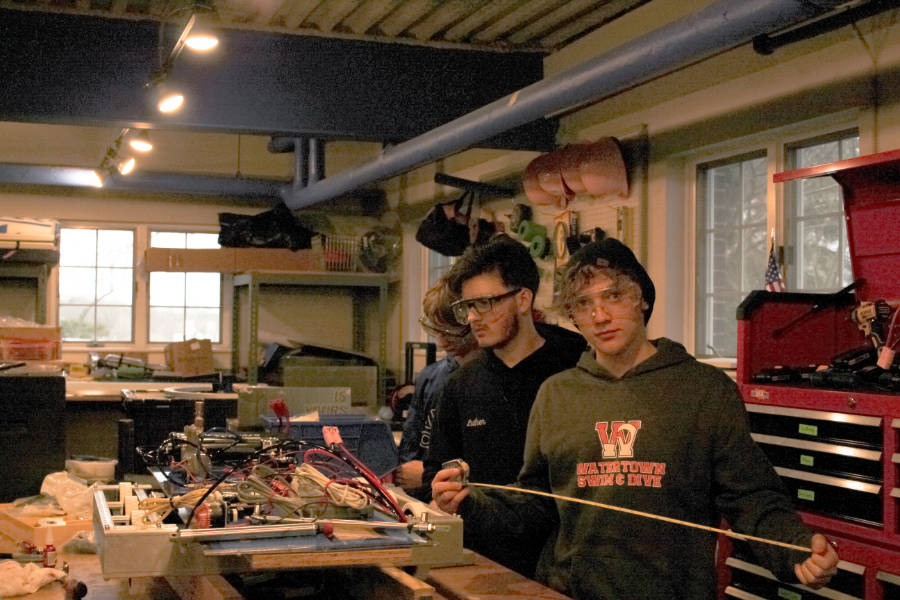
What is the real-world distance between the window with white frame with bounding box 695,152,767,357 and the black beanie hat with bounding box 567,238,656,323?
2.41m

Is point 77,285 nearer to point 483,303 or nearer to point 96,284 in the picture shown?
point 96,284

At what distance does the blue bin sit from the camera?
3.17 m

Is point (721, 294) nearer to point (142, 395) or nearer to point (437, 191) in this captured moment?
point (142, 395)

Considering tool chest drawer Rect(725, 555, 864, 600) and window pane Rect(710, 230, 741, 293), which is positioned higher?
window pane Rect(710, 230, 741, 293)

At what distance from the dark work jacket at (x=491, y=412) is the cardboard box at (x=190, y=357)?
5.16 meters

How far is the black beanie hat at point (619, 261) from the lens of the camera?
2.13 m

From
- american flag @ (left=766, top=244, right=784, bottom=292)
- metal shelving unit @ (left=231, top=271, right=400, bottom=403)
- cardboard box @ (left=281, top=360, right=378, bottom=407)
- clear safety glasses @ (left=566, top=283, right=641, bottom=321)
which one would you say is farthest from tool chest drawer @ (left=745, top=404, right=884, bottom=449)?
metal shelving unit @ (left=231, top=271, right=400, bottom=403)

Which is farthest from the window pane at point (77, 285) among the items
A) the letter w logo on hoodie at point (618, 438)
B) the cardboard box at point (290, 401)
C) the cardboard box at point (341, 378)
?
the letter w logo on hoodie at point (618, 438)

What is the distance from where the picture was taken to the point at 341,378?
751 centimetres

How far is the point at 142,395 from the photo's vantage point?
484cm

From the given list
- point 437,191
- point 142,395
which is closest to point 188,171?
point 437,191

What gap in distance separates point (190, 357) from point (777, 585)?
5.20 metres

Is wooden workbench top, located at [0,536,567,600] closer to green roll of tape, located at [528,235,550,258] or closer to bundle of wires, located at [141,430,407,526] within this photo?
bundle of wires, located at [141,430,407,526]

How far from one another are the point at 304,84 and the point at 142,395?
1.88m
